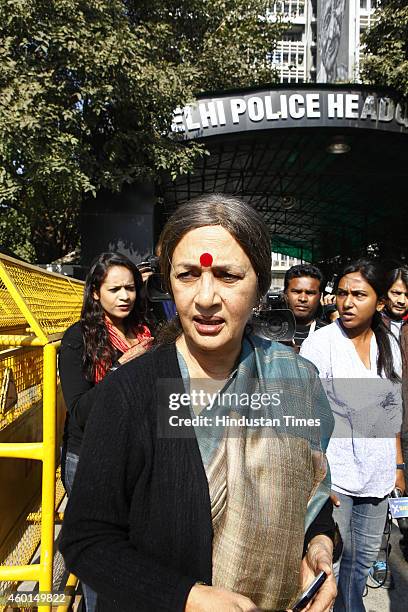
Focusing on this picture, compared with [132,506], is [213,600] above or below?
below

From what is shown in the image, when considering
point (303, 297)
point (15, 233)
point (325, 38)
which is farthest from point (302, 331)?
point (325, 38)

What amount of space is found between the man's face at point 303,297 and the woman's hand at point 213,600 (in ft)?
7.77

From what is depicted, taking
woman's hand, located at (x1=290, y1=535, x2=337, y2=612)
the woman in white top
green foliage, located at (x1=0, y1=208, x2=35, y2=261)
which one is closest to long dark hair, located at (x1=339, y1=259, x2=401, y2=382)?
the woman in white top

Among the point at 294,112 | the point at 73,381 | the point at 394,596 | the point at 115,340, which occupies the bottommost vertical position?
the point at 394,596

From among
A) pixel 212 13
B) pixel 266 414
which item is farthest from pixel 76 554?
pixel 212 13

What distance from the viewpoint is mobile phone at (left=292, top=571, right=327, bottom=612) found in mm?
1072

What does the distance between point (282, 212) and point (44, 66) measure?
13771mm

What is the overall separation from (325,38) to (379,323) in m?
36.8

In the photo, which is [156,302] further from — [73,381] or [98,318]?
[73,381]

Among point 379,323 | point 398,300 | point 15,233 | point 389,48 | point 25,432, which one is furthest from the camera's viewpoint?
point 15,233

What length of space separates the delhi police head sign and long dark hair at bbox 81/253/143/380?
7.85 m

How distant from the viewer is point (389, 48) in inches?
411

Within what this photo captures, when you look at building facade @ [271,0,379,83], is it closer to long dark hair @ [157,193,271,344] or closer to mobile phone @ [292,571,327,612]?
long dark hair @ [157,193,271,344]

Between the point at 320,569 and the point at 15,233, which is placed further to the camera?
the point at 15,233
